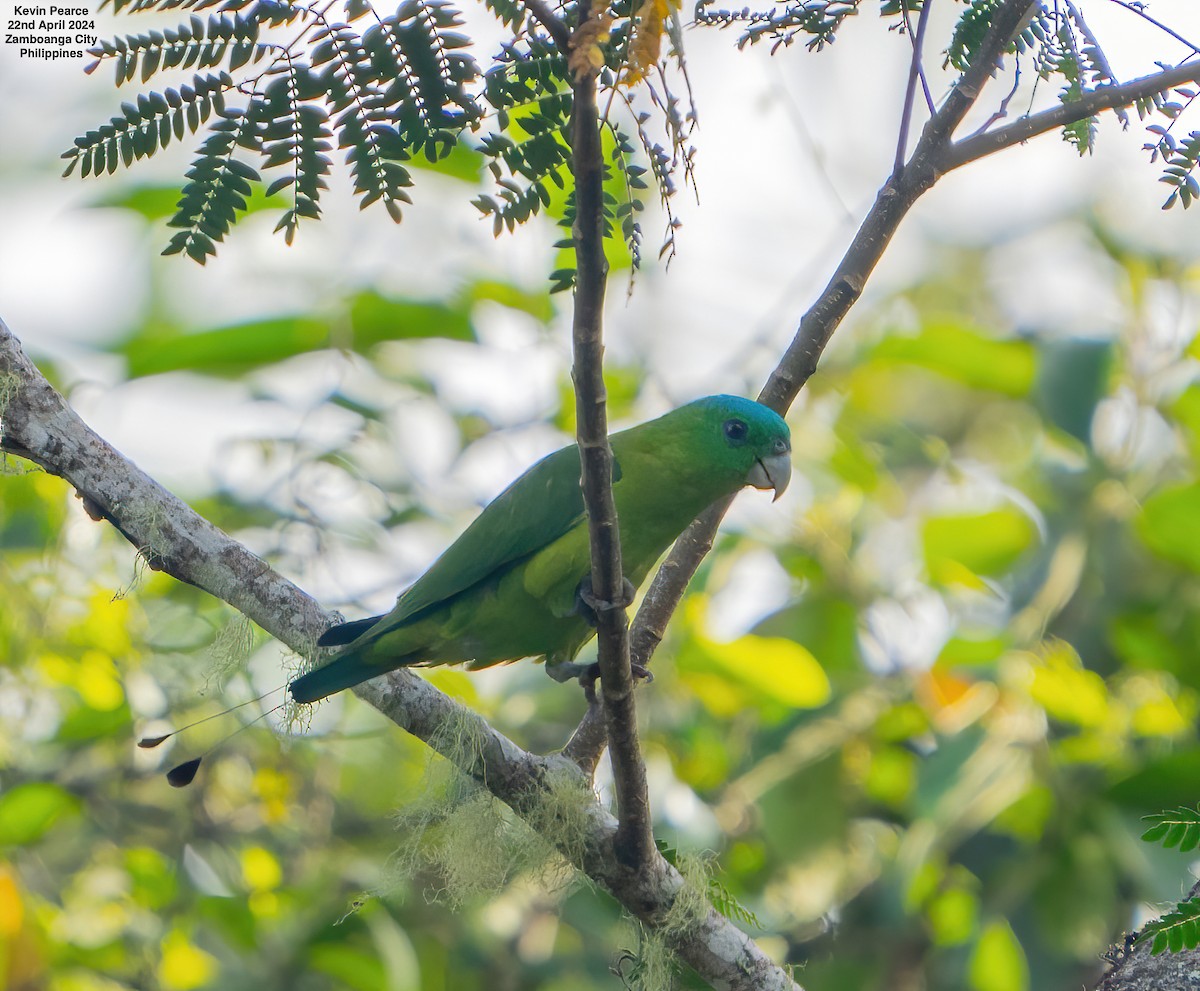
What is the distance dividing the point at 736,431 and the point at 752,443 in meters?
0.06

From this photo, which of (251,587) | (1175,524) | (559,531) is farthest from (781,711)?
(251,587)

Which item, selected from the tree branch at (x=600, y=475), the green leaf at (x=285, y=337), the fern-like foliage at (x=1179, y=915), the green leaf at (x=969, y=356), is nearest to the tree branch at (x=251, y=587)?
the tree branch at (x=600, y=475)

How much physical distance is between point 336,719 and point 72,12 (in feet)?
10.6

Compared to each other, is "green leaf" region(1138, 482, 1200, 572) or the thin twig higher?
the thin twig

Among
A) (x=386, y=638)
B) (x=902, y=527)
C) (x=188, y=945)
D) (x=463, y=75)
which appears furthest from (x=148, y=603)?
(x=463, y=75)

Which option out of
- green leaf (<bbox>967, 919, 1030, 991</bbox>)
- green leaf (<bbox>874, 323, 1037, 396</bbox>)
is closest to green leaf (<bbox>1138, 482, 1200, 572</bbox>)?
green leaf (<bbox>874, 323, 1037, 396</bbox>)

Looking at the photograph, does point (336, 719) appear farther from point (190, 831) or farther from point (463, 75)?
point (463, 75)

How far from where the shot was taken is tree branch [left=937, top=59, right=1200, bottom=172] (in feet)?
9.15

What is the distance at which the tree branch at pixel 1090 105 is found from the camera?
9.15 feet

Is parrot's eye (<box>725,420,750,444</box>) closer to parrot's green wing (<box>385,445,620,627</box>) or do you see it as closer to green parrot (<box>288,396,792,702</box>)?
green parrot (<box>288,396,792,702</box>)

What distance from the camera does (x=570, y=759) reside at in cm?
314

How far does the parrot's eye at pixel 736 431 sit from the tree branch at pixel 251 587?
1084 mm

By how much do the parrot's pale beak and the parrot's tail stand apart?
117 cm

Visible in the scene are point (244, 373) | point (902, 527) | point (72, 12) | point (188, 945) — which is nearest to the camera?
point (72, 12)
